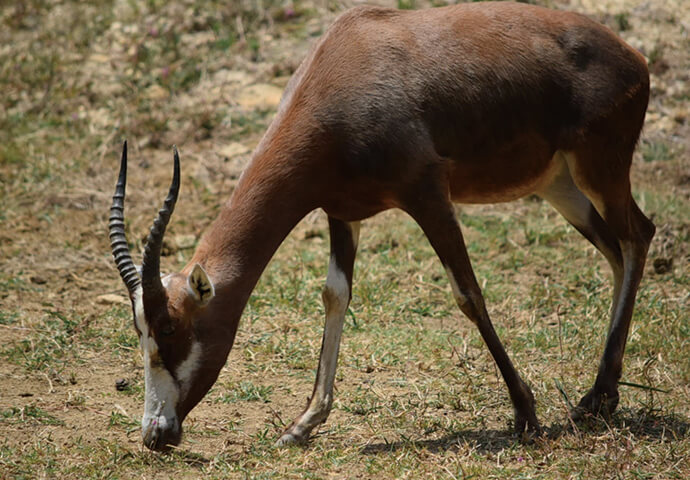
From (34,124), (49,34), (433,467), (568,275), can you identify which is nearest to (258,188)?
(433,467)

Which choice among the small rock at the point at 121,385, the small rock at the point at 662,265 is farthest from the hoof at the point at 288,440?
the small rock at the point at 662,265

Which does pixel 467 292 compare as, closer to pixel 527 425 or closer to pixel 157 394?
pixel 527 425

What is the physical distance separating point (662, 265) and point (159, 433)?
4.76 m

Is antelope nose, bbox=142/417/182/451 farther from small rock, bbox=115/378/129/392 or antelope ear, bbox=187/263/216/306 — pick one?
small rock, bbox=115/378/129/392

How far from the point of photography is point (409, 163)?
5203mm

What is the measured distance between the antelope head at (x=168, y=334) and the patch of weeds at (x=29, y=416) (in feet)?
3.42

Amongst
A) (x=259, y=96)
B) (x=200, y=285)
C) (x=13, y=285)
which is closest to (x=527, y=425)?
(x=200, y=285)

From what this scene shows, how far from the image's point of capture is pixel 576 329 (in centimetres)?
693

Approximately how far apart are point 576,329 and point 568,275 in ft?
3.39

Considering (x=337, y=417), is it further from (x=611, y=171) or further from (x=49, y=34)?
(x=49, y=34)

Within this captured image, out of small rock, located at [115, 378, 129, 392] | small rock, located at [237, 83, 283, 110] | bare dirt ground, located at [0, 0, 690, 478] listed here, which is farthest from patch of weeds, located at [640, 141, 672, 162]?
small rock, located at [115, 378, 129, 392]

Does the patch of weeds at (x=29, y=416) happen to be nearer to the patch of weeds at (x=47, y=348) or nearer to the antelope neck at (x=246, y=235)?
the patch of weeds at (x=47, y=348)

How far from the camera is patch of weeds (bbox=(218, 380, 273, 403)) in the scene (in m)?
6.13

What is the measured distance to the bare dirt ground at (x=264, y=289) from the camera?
17.4ft
